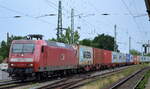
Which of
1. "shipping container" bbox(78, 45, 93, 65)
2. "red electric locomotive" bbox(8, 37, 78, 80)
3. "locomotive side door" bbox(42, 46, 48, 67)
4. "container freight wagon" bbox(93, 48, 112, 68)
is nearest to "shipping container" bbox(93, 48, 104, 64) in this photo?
"container freight wagon" bbox(93, 48, 112, 68)

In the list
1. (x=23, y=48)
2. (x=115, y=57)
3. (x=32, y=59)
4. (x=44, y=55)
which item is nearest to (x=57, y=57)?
(x=44, y=55)

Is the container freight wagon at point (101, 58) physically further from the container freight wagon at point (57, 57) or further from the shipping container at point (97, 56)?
the container freight wagon at point (57, 57)

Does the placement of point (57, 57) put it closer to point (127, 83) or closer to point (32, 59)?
point (32, 59)

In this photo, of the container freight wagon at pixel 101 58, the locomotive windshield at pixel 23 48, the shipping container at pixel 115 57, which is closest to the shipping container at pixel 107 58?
the container freight wagon at pixel 101 58

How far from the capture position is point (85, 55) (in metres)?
39.3

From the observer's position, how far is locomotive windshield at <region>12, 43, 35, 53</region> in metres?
24.7

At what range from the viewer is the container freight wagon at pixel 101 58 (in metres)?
45.0

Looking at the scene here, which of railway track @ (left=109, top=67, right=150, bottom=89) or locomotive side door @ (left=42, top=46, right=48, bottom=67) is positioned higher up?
locomotive side door @ (left=42, top=46, right=48, bottom=67)

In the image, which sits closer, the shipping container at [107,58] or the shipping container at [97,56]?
the shipping container at [97,56]

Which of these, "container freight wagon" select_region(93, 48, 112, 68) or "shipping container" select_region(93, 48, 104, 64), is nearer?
"shipping container" select_region(93, 48, 104, 64)

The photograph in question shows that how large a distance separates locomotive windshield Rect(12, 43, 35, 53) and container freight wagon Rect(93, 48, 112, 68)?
65.6 ft

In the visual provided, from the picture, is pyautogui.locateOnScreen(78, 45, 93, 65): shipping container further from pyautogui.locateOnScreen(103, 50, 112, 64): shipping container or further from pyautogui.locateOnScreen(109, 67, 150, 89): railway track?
pyautogui.locateOnScreen(103, 50, 112, 64): shipping container

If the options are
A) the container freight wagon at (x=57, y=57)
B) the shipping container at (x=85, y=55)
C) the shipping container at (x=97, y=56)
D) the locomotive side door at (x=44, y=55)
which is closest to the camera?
the locomotive side door at (x=44, y=55)

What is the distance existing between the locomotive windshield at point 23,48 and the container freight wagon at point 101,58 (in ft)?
65.6
